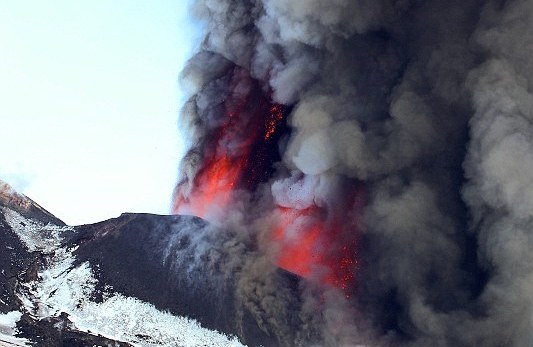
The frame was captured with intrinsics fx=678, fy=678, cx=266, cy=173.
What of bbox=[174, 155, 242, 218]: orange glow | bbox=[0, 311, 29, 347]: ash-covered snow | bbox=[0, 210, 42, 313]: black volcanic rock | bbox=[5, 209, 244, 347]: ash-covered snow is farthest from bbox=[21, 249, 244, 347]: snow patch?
bbox=[174, 155, 242, 218]: orange glow

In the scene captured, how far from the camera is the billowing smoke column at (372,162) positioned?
4266cm

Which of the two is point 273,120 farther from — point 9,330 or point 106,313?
point 9,330

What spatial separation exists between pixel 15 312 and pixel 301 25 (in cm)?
3029

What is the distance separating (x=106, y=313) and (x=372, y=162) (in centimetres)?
2220

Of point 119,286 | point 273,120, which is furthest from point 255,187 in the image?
point 119,286

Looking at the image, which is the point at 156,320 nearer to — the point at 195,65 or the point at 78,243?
the point at 78,243

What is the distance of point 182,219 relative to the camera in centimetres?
4944

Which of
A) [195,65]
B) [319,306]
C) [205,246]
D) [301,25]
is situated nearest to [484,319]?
[319,306]

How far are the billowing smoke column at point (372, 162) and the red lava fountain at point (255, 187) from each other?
135 mm

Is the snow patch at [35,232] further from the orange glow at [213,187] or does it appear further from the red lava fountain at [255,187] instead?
the red lava fountain at [255,187]

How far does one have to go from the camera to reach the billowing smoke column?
4266 centimetres

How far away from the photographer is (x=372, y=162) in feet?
166

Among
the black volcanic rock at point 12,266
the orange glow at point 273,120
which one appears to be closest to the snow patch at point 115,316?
the black volcanic rock at point 12,266

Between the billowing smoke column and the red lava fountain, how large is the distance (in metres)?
0.13
